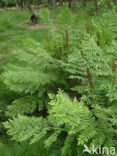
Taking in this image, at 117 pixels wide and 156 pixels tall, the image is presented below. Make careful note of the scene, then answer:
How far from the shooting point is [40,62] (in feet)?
8.75

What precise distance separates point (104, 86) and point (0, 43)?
564 cm

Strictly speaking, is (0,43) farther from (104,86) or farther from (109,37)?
(104,86)

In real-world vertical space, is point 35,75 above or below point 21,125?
above

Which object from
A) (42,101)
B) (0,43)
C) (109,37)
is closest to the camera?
(42,101)

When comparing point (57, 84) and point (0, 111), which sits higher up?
point (57, 84)

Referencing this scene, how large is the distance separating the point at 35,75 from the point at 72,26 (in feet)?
3.85

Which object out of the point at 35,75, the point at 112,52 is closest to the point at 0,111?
the point at 35,75

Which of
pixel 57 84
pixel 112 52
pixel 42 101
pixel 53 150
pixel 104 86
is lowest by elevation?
pixel 53 150

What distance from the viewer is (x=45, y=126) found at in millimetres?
1935

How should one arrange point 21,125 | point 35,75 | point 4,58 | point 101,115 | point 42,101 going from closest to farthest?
point 101,115, point 21,125, point 35,75, point 42,101, point 4,58

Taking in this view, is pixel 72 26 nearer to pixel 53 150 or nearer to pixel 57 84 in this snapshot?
pixel 57 84

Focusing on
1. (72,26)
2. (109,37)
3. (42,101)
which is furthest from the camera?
(72,26)

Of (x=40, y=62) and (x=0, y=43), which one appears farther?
(x=0, y=43)

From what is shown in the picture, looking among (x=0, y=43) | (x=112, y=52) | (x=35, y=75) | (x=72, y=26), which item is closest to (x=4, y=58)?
(x=0, y=43)
